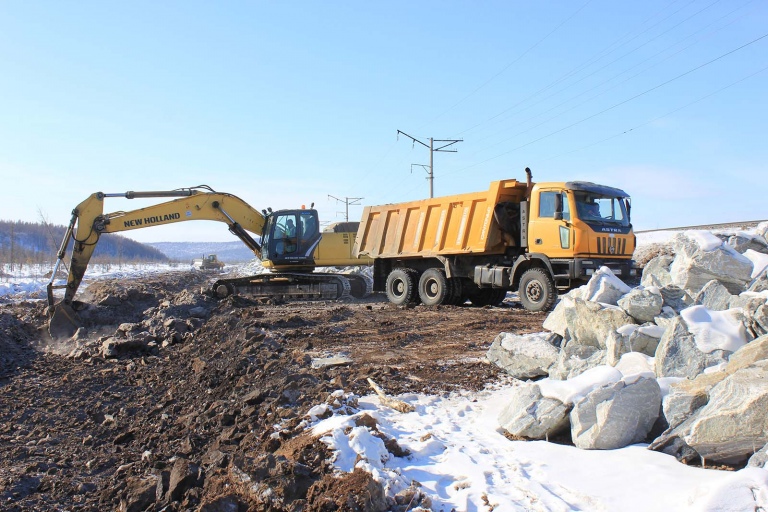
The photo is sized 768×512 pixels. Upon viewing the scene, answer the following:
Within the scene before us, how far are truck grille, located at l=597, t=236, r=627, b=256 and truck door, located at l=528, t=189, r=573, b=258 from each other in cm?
62

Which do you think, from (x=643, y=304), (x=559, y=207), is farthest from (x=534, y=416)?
(x=559, y=207)

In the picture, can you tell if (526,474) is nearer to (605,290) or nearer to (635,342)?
(635,342)

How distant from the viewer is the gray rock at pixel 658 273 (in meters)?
7.27

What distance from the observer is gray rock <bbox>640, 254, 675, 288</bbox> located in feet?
23.8

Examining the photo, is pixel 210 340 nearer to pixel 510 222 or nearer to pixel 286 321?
pixel 286 321

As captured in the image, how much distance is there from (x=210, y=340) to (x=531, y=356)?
5.45 metres

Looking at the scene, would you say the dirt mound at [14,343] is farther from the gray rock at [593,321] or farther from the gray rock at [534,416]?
the gray rock at [593,321]

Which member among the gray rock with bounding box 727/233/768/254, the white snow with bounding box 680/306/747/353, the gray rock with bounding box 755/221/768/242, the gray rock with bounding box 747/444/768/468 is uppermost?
the gray rock with bounding box 755/221/768/242

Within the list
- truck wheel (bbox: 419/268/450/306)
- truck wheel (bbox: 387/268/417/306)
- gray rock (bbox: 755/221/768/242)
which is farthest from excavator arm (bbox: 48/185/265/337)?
gray rock (bbox: 755/221/768/242)

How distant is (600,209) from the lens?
12609 mm

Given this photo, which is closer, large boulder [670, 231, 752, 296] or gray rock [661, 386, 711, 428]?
gray rock [661, 386, 711, 428]

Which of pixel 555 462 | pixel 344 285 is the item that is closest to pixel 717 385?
pixel 555 462

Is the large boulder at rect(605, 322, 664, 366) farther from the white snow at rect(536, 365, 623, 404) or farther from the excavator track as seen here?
the excavator track

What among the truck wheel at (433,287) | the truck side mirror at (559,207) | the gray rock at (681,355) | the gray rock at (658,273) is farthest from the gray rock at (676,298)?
the truck wheel at (433,287)
